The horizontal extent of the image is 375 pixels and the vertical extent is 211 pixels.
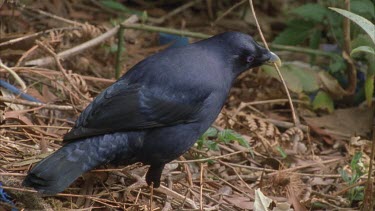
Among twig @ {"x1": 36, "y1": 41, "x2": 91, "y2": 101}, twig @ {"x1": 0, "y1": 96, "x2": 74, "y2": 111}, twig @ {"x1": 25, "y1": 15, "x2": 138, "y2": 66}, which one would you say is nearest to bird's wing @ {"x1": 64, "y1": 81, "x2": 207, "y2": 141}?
twig @ {"x1": 0, "y1": 96, "x2": 74, "y2": 111}

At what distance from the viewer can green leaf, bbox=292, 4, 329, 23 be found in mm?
5305

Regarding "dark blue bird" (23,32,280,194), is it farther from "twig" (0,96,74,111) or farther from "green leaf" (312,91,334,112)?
"green leaf" (312,91,334,112)

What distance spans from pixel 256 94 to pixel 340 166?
1.04 metres

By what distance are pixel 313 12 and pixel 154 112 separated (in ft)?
6.98

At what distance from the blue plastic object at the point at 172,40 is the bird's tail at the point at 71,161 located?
2.27 metres

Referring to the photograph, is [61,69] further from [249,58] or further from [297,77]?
[297,77]

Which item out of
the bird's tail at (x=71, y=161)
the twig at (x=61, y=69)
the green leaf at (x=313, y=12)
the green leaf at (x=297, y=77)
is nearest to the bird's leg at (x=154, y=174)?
the bird's tail at (x=71, y=161)

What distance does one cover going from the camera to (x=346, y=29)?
197 inches

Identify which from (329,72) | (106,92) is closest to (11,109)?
(106,92)

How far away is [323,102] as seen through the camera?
5301 millimetres

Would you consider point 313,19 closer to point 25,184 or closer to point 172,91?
point 172,91

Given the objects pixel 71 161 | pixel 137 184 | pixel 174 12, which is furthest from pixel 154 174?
pixel 174 12

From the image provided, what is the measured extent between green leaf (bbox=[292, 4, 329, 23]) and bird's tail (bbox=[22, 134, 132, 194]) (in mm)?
2202

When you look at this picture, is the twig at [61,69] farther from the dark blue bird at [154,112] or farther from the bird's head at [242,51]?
the bird's head at [242,51]
